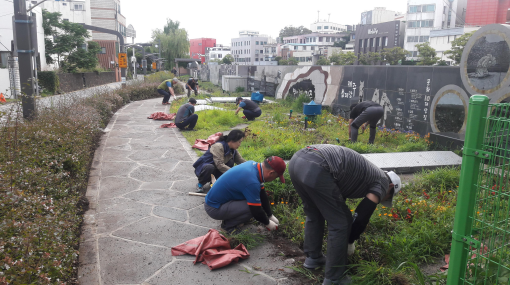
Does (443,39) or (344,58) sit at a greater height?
(443,39)

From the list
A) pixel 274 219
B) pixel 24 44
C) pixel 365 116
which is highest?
pixel 24 44

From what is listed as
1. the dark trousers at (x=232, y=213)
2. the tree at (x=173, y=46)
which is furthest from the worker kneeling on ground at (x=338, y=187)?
the tree at (x=173, y=46)

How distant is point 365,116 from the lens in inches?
347

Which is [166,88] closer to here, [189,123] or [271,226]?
[189,123]

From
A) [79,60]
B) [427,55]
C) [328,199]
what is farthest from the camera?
[427,55]

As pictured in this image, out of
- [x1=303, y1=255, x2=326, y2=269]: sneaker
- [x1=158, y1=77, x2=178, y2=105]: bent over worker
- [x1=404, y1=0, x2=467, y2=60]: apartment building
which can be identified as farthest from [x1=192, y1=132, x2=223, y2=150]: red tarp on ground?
[x1=404, y1=0, x2=467, y2=60]: apartment building

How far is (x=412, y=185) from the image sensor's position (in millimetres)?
5789

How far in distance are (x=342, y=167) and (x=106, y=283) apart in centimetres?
245

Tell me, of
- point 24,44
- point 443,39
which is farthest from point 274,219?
point 443,39

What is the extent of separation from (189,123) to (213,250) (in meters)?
7.88

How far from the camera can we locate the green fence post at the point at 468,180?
2.29m

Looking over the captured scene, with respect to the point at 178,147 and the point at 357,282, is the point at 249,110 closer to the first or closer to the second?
the point at 178,147

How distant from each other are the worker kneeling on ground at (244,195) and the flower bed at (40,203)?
1.57 m

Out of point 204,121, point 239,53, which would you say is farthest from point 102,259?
point 239,53
